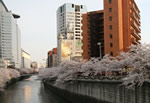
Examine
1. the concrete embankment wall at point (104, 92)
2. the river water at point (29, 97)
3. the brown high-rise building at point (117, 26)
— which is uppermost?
the brown high-rise building at point (117, 26)

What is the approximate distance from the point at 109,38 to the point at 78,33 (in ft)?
357

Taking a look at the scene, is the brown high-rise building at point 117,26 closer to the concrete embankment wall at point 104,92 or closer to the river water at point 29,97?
the concrete embankment wall at point 104,92

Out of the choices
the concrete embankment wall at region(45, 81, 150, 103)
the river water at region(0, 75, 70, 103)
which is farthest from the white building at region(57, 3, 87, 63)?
the concrete embankment wall at region(45, 81, 150, 103)

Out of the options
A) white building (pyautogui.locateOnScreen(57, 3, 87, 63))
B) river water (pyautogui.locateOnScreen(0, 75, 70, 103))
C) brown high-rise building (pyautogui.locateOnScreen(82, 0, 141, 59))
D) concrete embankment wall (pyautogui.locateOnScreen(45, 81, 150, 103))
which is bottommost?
river water (pyautogui.locateOnScreen(0, 75, 70, 103))

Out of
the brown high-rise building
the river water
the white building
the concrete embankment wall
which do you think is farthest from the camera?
the white building

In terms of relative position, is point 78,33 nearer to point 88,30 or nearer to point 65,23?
point 65,23

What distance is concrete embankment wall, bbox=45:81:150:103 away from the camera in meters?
21.6

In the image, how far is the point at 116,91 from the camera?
85.1ft

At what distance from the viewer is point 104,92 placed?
29.0 meters

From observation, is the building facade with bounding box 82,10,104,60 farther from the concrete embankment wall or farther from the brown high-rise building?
the concrete embankment wall

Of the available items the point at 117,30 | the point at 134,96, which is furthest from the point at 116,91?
the point at 117,30

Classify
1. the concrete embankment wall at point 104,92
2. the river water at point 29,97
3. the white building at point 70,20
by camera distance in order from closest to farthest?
the concrete embankment wall at point 104,92 < the river water at point 29,97 < the white building at point 70,20

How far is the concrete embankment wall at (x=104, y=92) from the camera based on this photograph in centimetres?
2162

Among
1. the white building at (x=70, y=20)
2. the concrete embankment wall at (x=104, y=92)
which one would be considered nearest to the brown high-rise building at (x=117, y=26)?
the concrete embankment wall at (x=104, y=92)
